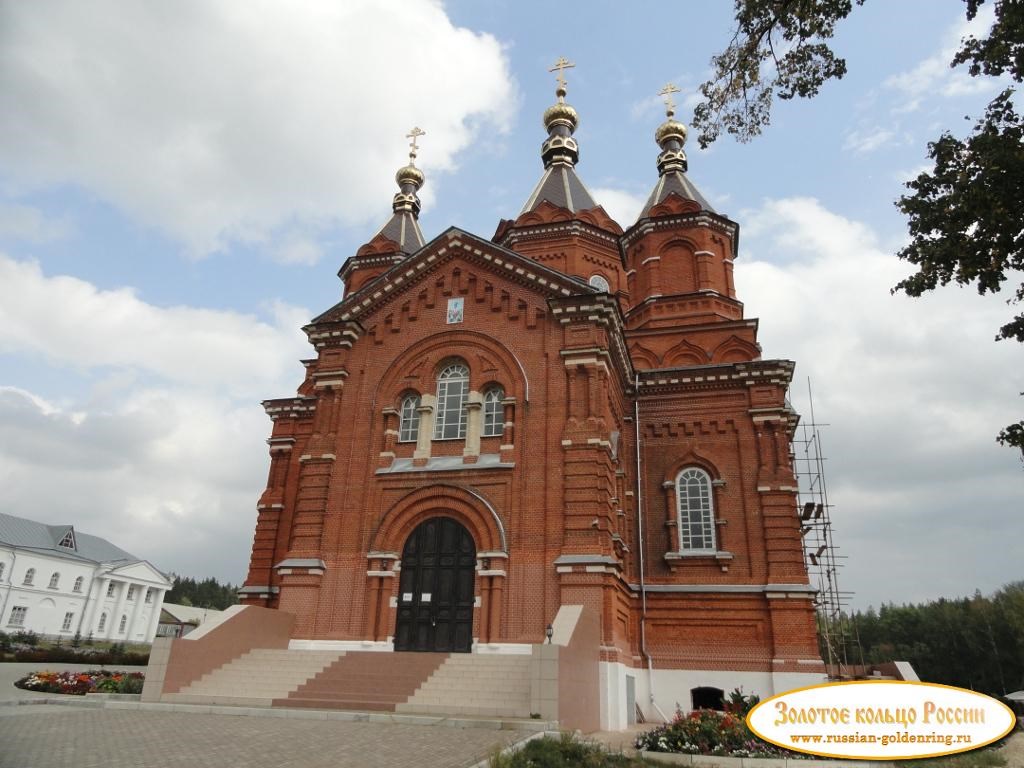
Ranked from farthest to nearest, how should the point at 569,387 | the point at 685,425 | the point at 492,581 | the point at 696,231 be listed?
the point at 696,231 < the point at 685,425 < the point at 569,387 < the point at 492,581

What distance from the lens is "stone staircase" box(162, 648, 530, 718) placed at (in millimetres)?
12922

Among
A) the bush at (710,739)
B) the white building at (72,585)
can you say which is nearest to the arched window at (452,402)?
the bush at (710,739)

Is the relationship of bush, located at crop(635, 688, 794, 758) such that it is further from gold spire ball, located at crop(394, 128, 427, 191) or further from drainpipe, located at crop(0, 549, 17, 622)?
drainpipe, located at crop(0, 549, 17, 622)

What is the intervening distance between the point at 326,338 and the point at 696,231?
13490 millimetres

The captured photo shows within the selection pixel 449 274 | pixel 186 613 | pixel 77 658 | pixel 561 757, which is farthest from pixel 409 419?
pixel 186 613

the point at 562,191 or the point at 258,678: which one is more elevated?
the point at 562,191

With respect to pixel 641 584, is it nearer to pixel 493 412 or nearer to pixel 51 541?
pixel 493 412

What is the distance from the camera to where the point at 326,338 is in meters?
20.1

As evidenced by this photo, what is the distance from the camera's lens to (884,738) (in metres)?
7.00

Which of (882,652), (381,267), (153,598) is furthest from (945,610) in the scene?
(153,598)

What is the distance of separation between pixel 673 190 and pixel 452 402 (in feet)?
43.9

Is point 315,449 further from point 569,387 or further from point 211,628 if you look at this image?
point 569,387

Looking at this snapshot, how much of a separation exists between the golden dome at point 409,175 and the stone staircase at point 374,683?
72.1 ft

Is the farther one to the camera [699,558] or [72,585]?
[72,585]
